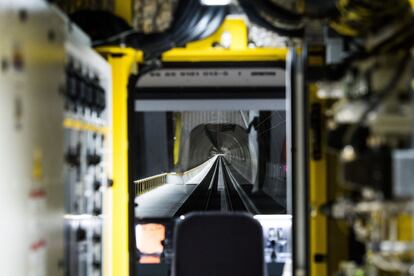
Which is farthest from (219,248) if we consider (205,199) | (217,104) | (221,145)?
(221,145)

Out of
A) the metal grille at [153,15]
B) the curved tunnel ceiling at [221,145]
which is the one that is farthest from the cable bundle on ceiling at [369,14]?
the curved tunnel ceiling at [221,145]

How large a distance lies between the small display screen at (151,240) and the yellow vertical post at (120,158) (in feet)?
5.59

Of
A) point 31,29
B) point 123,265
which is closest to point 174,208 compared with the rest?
point 123,265

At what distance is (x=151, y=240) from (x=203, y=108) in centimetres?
158

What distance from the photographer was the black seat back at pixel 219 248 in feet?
17.4

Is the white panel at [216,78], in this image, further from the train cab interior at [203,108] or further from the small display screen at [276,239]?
the small display screen at [276,239]

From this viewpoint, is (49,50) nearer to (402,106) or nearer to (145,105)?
(402,106)

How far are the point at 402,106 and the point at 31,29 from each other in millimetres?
1670

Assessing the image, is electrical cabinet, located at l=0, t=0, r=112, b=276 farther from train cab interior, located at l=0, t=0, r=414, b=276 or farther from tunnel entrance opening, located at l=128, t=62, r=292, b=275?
tunnel entrance opening, located at l=128, t=62, r=292, b=275

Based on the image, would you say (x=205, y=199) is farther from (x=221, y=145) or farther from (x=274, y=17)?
(x=274, y=17)

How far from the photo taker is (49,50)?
142 inches

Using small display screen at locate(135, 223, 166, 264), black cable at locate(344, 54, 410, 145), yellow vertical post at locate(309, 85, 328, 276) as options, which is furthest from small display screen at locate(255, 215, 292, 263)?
black cable at locate(344, 54, 410, 145)

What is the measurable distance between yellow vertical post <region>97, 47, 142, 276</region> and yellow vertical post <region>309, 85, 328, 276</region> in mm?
1539

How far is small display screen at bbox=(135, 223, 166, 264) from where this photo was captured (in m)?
7.73
